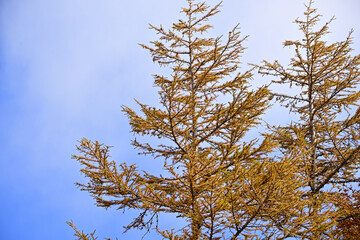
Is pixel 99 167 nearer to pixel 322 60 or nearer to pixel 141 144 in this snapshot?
pixel 141 144

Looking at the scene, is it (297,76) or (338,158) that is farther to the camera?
(297,76)

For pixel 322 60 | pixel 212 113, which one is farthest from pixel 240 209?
pixel 322 60

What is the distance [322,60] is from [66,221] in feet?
33.6

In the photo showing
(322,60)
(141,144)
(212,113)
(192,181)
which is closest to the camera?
(192,181)

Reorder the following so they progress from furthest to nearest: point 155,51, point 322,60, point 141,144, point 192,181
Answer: point 322,60 → point 155,51 → point 141,144 → point 192,181

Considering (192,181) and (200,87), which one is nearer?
(192,181)

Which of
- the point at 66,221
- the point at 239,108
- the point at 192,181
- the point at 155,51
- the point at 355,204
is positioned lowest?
the point at 355,204

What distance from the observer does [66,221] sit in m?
7.00

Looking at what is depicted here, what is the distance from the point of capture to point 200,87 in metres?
9.77

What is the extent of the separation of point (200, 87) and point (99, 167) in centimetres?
454

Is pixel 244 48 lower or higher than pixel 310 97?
higher

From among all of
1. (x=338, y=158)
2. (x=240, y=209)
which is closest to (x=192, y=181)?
(x=240, y=209)

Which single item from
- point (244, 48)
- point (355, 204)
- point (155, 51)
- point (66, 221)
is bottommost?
point (355, 204)

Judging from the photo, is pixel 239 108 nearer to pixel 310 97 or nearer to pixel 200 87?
pixel 200 87
